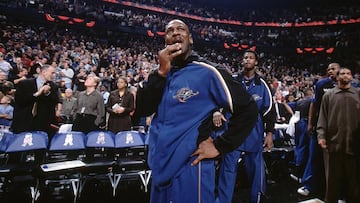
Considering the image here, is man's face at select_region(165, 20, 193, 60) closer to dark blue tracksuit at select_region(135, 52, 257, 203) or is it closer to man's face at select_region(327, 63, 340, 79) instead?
dark blue tracksuit at select_region(135, 52, 257, 203)

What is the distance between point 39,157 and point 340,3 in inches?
1330

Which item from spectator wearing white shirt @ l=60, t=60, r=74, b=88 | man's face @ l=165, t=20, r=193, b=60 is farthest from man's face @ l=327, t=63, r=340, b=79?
spectator wearing white shirt @ l=60, t=60, r=74, b=88

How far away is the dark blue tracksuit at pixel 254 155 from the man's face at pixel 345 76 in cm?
91

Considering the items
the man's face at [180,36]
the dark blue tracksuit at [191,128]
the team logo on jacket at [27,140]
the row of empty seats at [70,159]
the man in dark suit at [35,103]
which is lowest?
the row of empty seats at [70,159]

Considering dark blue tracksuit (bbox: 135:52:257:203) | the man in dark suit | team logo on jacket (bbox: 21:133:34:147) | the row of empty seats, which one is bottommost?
the row of empty seats

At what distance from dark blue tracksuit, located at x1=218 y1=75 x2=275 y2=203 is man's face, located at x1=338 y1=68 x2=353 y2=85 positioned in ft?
2.99

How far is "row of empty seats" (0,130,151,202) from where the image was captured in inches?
157

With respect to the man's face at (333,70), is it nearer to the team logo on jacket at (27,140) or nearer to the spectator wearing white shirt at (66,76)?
the team logo on jacket at (27,140)

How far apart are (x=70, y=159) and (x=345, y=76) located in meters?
4.39

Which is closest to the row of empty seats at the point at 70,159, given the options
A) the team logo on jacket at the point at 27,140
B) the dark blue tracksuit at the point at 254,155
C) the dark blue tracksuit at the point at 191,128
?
the team logo on jacket at the point at 27,140

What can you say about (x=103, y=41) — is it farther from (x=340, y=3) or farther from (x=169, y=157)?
(x=340, y=3)

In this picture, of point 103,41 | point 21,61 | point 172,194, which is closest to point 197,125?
point 172,194

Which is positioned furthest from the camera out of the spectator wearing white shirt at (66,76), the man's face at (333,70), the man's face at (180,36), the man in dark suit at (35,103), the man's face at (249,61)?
the spectator wearing white shirt at (66,76)

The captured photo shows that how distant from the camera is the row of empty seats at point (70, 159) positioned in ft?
13.1
